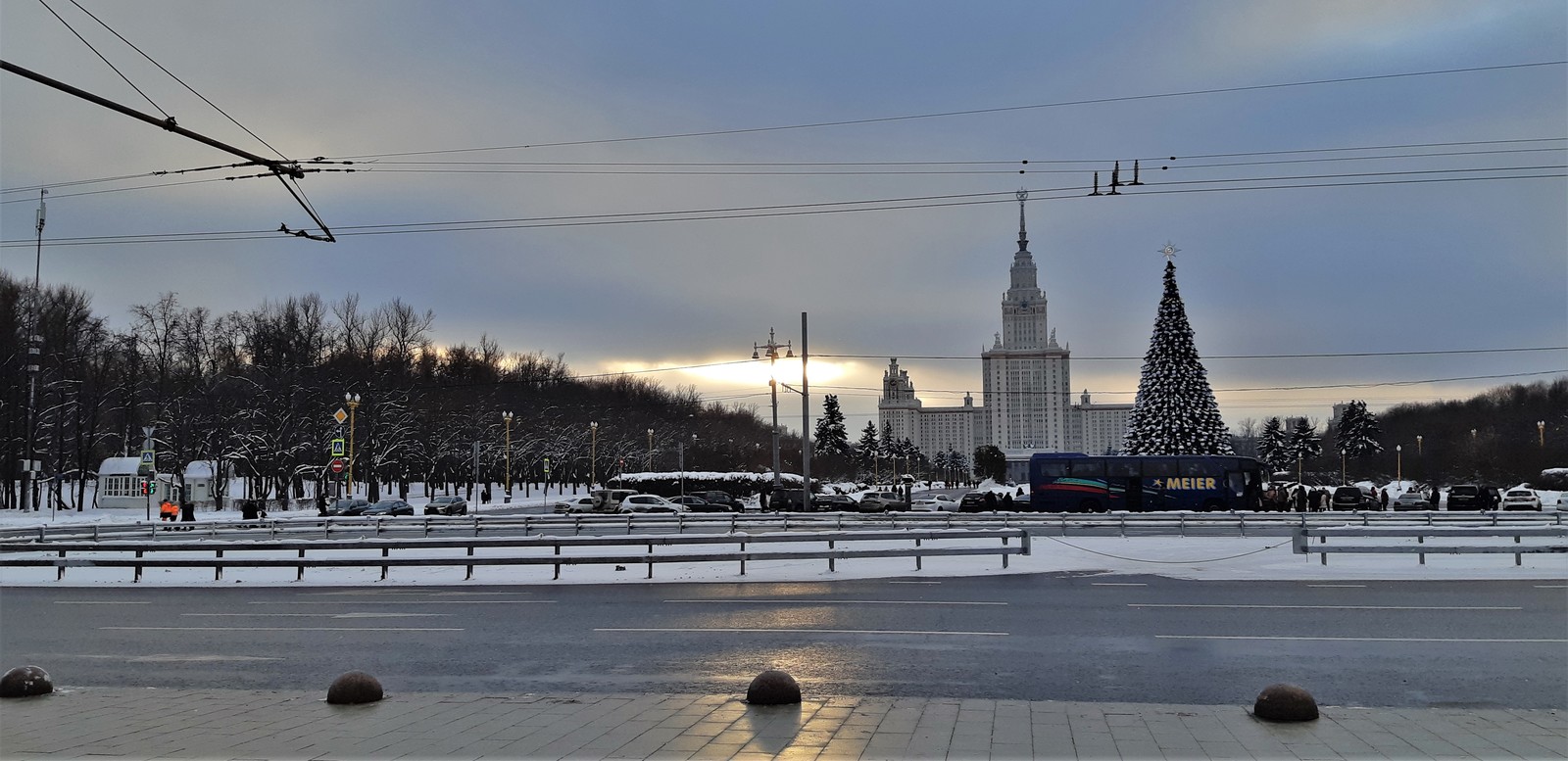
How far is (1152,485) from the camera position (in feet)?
162

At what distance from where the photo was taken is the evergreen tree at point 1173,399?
58.1 metres

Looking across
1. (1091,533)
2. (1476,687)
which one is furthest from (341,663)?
(1091,533)

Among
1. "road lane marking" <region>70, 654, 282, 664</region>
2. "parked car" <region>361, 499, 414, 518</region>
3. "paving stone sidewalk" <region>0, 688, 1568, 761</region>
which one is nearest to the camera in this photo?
"paving stone sidewalk" <region>0, 688, 1568, 761</region>

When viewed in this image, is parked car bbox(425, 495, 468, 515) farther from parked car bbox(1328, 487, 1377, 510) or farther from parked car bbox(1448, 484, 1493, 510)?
parked car bbox(1448, 484, 1493, 510)

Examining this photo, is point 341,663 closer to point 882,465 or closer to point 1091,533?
point 1091,533

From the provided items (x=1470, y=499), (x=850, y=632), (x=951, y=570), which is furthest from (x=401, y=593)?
(x=1470, y=499)

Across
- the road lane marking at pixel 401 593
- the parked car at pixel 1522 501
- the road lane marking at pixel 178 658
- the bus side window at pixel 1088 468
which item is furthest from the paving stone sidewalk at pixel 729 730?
the parked car at pixel 1522 501

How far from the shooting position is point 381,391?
7656 centimetres

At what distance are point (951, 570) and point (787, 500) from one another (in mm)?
32472

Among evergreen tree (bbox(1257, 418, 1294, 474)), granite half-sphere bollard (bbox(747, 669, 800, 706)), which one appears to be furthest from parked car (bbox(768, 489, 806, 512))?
evergreen tree (bbox(1257, 418, 1294, 474))

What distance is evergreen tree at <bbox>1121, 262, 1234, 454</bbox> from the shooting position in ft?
190

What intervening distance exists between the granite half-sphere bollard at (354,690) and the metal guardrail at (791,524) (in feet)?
79.3

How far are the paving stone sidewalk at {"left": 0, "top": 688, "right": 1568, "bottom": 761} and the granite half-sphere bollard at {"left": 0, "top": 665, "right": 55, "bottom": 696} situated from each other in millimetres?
191

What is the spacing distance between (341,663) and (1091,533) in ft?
88.0
